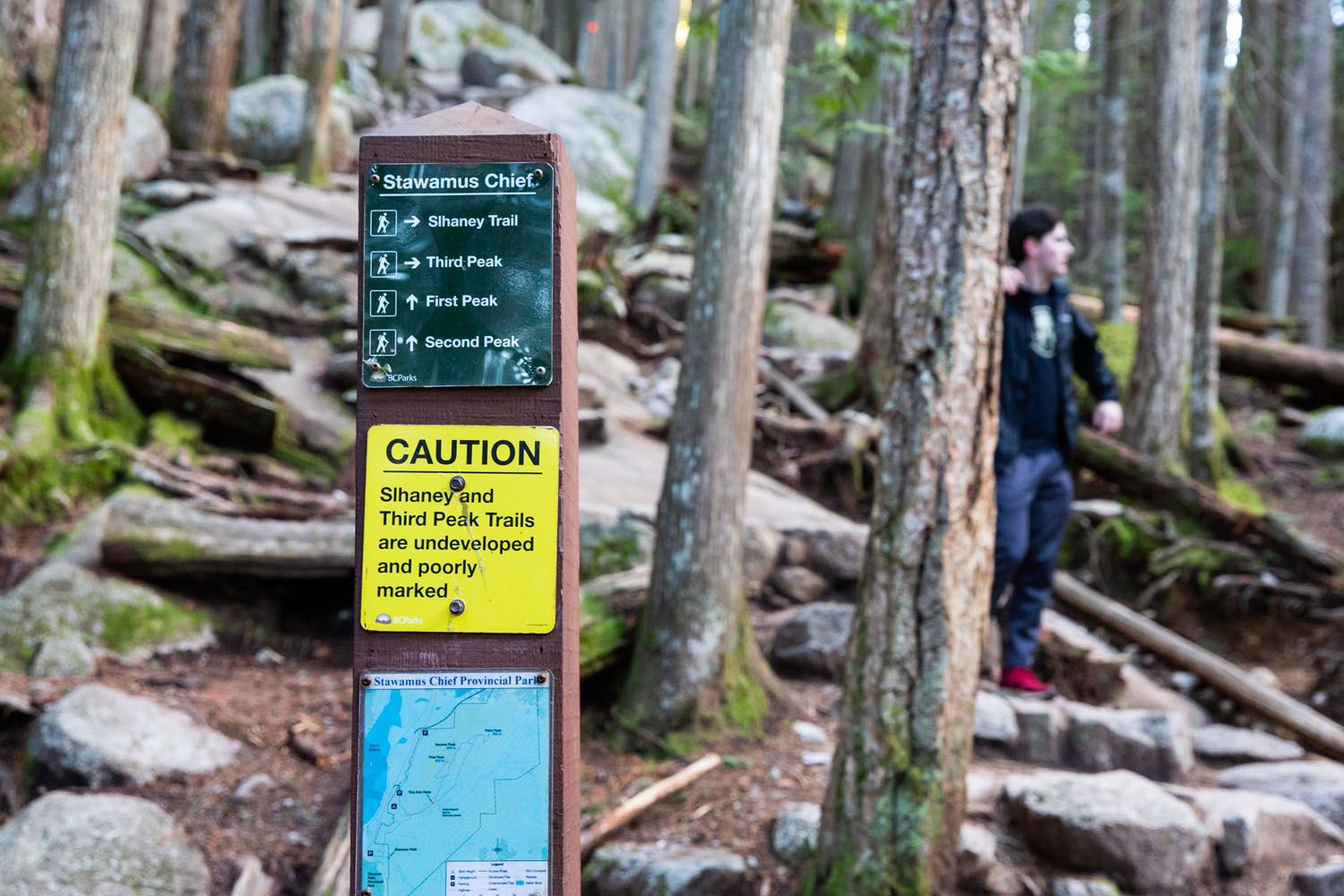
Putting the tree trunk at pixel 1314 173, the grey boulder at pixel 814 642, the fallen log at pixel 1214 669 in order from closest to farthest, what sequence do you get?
the fallen log at pixel 1214 669 → the grey boulder at pixel 814 642 → the tree trunk at pixel 1314 173

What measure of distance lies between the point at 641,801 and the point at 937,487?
189cm

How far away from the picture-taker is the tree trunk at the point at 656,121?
17031 millimetres

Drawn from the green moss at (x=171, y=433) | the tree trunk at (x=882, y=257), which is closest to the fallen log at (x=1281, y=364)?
the tree trunk at (x=882, y=257)

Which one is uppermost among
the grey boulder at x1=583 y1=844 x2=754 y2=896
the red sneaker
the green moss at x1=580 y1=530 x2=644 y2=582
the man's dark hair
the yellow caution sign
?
the man's dark hair

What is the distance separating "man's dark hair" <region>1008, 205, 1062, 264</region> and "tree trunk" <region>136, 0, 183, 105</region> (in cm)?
1441

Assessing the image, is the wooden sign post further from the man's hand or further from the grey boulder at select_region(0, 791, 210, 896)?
the man's hand

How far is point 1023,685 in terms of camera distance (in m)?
5.30

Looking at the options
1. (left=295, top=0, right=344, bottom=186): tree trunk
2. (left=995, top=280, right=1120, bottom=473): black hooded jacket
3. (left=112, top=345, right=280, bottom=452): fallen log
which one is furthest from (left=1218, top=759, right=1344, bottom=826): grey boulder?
(left=295, top=0, right=344, bottom=186): tree trunk

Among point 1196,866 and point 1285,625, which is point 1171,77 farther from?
point 1196,866

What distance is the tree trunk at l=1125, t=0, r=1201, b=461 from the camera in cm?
900

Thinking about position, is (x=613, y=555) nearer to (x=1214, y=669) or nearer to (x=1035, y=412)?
(x=1035, y=412)

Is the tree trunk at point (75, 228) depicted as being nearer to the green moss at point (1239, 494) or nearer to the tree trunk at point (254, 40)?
the green moss at point (1239, 494)

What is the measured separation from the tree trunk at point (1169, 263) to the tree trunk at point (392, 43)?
1744cm

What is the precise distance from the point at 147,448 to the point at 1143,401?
7.82 metres
